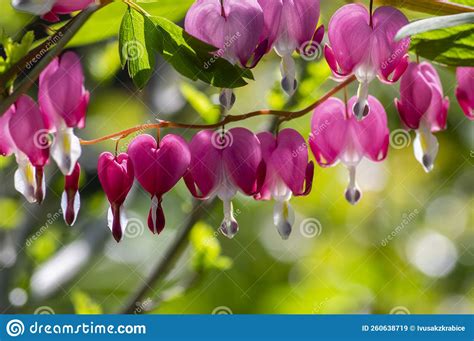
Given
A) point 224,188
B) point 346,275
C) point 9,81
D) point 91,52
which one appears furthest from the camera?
point 346,275

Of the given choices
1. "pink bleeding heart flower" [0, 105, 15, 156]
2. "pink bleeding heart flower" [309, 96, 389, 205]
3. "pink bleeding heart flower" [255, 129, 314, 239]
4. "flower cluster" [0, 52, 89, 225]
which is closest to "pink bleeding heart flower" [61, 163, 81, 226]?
"flower cluster" [0, 52, 89, 225]

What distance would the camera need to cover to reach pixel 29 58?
3.55 ft

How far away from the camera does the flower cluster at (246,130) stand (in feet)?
3.95

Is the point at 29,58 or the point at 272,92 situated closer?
the point at 29,58

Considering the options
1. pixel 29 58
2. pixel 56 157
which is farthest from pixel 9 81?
pixel 56 157

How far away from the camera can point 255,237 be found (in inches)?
92.4

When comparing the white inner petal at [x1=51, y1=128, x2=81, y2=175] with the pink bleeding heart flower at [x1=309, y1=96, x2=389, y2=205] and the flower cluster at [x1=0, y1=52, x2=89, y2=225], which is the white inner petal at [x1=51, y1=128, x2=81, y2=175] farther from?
the pink bleeding heart flower at [x1=309, y1=96, x2=389, y2=205]

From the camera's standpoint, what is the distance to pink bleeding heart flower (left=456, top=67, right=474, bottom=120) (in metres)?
1.46

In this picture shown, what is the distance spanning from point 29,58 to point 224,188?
0.39m

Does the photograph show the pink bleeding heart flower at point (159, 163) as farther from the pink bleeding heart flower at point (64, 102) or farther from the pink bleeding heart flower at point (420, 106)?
the pink bleeding heart flower at point (420, 106)

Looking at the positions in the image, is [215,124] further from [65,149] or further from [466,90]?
[466,90]

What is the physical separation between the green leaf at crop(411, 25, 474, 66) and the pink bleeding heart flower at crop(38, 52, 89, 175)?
0.56 m

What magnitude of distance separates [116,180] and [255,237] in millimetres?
1130

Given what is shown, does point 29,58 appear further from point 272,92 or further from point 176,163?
point 272,92
